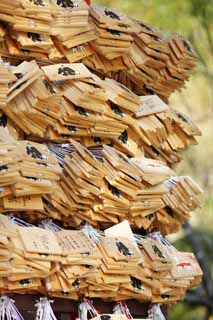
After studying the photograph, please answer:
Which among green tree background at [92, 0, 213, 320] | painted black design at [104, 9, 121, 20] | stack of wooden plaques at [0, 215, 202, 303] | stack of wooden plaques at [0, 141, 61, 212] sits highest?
green tree background at [92, 0, 213, 320]

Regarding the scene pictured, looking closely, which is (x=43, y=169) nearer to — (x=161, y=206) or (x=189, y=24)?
(x=161, y=206)

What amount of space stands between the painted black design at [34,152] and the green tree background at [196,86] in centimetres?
487

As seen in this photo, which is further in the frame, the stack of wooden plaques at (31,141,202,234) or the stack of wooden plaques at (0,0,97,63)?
the stack of wooden plaques at (31,141,202,234)

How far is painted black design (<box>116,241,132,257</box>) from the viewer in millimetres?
5027

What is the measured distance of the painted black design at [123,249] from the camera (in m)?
5.03

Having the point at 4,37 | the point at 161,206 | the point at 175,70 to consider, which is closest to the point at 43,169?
the point at 4,37

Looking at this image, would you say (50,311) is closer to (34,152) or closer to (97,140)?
(34,152)

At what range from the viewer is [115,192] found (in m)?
5.19

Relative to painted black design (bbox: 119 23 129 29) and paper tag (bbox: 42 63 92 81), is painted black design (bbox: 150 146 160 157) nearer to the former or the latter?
painted black design (bbox: 119 23 129 29)

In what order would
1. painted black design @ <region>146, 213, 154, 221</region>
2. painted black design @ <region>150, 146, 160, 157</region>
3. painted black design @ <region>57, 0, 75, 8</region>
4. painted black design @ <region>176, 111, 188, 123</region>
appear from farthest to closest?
1. painted black design @ <region>176, 111, 188, 123</region>
2. painted black design @ <region>150, 146, 160, 157</region>
3. painted black design @ <region>146, 213, 154, 221</region>
4. painted black design @ <region>57, 0, 75, 8</region>

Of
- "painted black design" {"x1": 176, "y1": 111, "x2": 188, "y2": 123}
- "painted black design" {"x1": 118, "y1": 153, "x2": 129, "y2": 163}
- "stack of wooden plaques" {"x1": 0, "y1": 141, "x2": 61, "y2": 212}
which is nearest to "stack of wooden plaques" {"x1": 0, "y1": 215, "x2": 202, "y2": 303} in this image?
"stack of wooden plaques" {"x1": 0, "y1": 141, "x2": 61, "y2": 212}

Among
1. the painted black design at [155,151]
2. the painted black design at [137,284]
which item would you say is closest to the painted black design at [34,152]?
the painted black design at [137,284]

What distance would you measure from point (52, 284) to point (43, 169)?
19.0 inches

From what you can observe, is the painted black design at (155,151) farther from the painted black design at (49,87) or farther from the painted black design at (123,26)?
the painted black design at (49,87)
